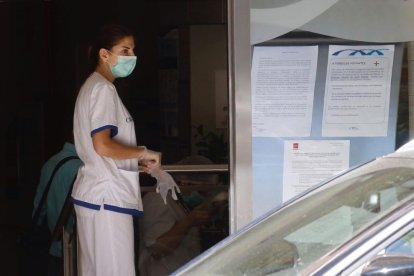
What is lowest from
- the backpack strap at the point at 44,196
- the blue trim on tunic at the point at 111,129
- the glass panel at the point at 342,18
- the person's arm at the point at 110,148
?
the backpack strap at the point at 44,196

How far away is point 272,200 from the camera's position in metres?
5.72

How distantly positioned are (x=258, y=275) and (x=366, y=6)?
2918 millimetres

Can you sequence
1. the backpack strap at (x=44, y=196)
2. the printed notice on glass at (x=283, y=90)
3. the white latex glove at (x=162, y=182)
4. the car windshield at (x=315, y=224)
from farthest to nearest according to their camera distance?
1. the backpack strap at (x=44, y=196)
2. the white latex glove at (x=162, y=182)
3. the printed notice on glass at (x=283, y=90)
4. the car windshield at (x=315, y=224)

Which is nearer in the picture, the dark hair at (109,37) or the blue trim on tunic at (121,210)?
the blue trim on tunic at (121,210)

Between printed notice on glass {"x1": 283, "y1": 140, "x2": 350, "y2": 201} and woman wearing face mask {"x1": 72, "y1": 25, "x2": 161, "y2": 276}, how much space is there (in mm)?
880

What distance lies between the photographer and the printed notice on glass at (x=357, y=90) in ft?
18.7

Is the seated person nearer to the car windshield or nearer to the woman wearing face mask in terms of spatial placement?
the woman wearing face mask

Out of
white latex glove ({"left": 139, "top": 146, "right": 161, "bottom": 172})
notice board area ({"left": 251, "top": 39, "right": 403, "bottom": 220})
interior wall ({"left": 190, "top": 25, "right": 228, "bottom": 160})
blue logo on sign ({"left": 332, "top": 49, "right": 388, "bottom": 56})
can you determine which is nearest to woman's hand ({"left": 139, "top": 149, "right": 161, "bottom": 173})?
white latex glove ({"left": 139, "top": 146, "right": 161, "bottom": 172})

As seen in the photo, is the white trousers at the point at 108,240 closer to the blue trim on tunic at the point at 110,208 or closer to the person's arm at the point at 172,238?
the blue trim on tunic at the point at 110,208

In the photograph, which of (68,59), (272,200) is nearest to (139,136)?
(68,59)

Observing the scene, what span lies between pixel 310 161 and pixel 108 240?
1.36 meters

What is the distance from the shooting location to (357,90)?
18.7ft

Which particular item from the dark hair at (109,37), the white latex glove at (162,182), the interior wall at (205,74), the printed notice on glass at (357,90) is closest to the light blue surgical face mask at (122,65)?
the dark hair at (109,37)

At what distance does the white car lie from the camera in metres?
2.84
